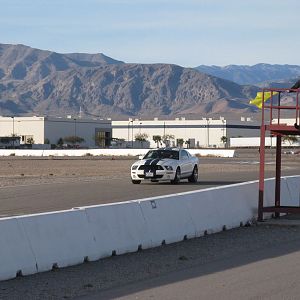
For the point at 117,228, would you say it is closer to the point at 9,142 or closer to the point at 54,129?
the point at 9,142

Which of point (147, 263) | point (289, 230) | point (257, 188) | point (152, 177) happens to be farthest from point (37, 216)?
point (152, 177)

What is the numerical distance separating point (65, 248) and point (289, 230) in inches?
281

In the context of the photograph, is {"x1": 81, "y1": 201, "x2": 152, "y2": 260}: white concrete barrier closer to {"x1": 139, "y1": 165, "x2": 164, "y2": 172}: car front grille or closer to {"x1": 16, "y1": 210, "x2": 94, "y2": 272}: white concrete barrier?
{"x1": 16, "y1": 210, "x2": 94, "y2": 272}: white concrete barrier

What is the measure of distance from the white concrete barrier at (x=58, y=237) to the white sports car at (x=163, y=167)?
772 inches

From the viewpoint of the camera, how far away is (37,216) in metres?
12.0

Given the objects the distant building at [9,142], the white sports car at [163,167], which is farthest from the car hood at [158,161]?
the distant building at [9,142]

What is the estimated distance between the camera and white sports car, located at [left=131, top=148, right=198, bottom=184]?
107 ft

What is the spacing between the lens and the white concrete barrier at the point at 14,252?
11109 millimetres

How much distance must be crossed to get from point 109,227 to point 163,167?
19.2 meters

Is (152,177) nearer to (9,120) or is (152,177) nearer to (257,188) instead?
(257,188)

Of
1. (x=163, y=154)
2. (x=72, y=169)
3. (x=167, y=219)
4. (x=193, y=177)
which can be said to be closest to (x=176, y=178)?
(x=163, y=154)

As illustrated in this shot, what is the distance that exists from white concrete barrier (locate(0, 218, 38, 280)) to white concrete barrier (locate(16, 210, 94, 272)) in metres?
0.11

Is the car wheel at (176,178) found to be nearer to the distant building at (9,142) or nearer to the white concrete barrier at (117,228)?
the white concrete barrier at (117,228)

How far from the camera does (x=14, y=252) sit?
1129 centimetres
